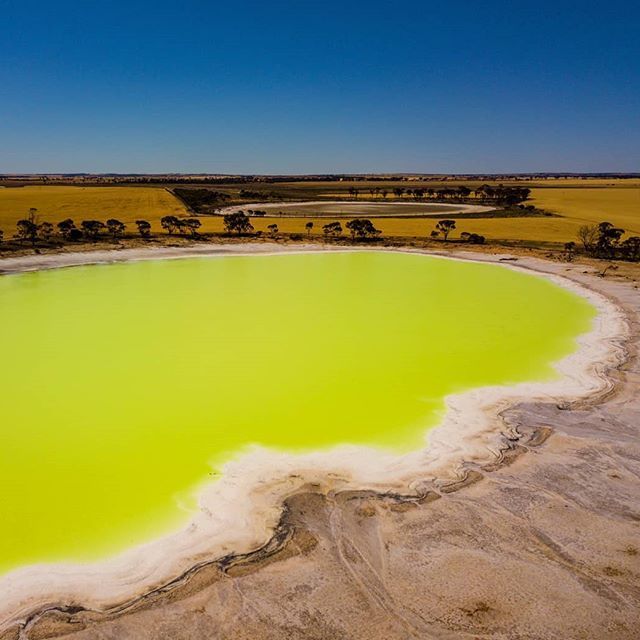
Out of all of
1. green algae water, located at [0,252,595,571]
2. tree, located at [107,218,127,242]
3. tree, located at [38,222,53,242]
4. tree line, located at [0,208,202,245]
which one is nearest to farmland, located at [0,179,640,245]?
tree, located at [38,222,53,242]

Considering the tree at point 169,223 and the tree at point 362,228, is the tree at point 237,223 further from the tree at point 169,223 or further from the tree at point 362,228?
the tree at point 362,228

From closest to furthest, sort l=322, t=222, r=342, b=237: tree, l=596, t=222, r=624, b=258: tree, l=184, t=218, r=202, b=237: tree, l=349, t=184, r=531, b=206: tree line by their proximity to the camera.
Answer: l=596, t=222, r=624, b=258: tree < l=184, t=218, r=202, b=237: tree < l=322, t=222, r=342, b=237: tree < l=349, t=184, r=531, b=206: tree line

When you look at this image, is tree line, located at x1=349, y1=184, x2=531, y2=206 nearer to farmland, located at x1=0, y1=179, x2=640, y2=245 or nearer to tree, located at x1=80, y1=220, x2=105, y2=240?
farmland, located at x1=0, y1=179, x2=640, y2=245

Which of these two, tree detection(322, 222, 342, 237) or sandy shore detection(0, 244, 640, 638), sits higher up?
tree detection(322, 222, 342, 237)

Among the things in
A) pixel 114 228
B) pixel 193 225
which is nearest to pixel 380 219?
pixel 193 225

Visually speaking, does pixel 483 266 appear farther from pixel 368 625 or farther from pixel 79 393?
pixel 368 625

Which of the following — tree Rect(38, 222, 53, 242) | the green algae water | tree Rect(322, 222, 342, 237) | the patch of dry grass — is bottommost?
the green algae water

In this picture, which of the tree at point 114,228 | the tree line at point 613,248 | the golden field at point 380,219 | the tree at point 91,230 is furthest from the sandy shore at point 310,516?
the tree at point 114,228

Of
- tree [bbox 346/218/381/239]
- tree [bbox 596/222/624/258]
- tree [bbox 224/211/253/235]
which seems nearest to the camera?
tree [bbox 596/222/624/258]
